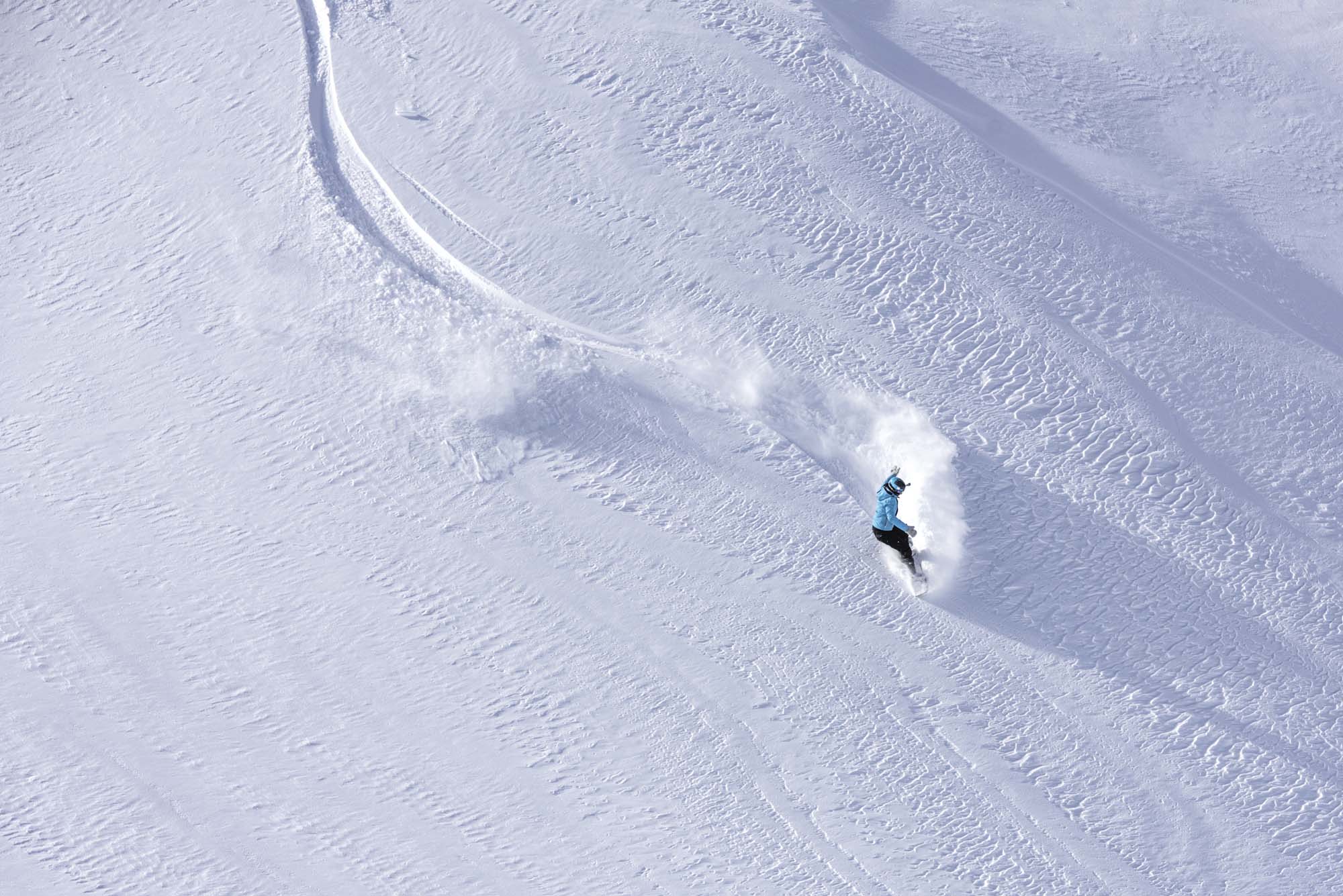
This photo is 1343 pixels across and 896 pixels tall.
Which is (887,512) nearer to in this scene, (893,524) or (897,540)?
(893,524)

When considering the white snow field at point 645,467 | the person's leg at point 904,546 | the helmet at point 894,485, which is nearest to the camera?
the helmet at point 894,485

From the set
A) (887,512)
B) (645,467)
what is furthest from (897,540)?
(645,467)

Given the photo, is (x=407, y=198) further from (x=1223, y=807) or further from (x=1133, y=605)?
(x=1223, y=807)

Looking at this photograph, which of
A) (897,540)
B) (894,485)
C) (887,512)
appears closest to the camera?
(894,485)

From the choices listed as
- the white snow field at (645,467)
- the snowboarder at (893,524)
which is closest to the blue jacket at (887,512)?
the snowboarder at (893,524)

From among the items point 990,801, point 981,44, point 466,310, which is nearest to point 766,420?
point 466,310

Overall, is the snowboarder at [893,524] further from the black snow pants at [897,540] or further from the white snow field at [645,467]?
the white snow field at [645,467]

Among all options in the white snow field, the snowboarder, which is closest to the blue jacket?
the snowboarder
